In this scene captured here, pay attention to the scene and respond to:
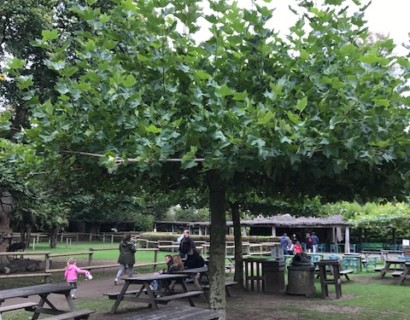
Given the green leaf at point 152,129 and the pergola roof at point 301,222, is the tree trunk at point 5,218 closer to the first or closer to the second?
the green leaf at point 152,129

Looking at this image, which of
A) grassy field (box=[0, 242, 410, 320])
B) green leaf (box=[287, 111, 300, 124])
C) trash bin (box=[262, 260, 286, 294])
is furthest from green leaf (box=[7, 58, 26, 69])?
trash bin (box=[262, 260, 286, 294])

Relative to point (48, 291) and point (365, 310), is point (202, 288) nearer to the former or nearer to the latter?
point (365, 310)

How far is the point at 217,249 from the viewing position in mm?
6715

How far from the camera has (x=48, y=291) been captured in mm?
7852

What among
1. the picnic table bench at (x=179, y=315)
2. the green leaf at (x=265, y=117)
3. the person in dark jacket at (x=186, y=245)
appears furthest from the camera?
the person in dark jacket at (x=186, y=245)

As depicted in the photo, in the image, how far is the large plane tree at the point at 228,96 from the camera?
4.54 metres

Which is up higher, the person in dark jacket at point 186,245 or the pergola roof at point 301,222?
the pergola roof at point 301,222

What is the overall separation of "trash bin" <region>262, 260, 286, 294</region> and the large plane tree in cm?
819

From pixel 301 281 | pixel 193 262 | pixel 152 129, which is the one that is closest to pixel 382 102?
pixel 152 129

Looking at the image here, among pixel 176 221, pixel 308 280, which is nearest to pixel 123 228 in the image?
pixel 176 221

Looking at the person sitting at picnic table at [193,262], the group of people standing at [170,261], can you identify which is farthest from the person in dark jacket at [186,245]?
the person sitting at picnic table at [193,262]

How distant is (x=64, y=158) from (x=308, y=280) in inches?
346

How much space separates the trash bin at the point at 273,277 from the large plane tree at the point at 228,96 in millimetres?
8191

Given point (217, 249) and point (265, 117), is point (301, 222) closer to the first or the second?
point (217, 249)
